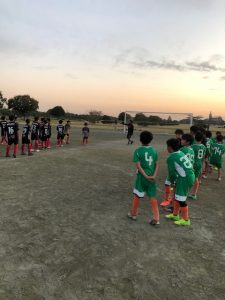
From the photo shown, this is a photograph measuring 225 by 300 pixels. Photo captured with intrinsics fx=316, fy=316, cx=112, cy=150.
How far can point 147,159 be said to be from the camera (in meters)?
6.48

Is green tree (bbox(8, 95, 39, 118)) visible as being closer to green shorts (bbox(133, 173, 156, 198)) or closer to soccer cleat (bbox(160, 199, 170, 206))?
soccer cleat (bbox(160, 199, 170, 206))

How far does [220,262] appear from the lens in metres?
5.21

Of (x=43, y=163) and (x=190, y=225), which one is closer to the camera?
(x=190, y=225)

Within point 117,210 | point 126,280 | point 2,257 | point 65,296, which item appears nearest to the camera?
point 65,296

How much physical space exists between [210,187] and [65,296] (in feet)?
26.0

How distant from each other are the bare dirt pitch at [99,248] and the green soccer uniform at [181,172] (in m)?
0.73

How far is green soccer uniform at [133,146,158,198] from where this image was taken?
21.3 ft

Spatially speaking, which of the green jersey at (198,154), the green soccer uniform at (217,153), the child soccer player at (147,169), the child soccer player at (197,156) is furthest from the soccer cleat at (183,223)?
the green soccer uniform at (217,153)

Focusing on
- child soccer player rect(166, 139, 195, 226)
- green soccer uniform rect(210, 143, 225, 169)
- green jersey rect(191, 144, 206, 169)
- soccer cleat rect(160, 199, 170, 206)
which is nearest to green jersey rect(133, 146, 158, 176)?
child soccer player rect(166, 139, 195, 226)

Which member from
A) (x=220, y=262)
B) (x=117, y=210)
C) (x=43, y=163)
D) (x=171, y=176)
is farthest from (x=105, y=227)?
(x=43, y=163)

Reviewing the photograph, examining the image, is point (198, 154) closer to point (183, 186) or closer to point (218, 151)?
point (183, 186)

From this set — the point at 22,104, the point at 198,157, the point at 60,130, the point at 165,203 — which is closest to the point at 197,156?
the point at 198,157

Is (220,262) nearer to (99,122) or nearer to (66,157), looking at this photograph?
(66,157)

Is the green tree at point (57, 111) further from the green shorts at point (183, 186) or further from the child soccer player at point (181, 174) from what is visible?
the green shorts at point (183, 186)
